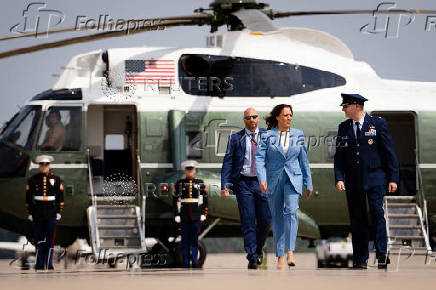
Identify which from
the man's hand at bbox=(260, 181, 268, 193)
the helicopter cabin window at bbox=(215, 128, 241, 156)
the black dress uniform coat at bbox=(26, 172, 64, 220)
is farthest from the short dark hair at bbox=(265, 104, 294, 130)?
the helicopter cabin window at bbox=(215, 128, 241, 156)

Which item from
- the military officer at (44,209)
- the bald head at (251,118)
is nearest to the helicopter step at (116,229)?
the military officer at (44,209)

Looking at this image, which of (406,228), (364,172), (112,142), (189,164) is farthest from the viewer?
(112,142)

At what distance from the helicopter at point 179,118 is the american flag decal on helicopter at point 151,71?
16 mm

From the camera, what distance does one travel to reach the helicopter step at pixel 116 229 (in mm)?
15070

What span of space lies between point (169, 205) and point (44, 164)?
7.57 feet

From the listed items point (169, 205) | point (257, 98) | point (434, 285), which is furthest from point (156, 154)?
point (434, 285)

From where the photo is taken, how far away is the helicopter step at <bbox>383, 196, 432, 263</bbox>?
15336 millimetres

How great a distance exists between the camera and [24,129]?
15.9 meters

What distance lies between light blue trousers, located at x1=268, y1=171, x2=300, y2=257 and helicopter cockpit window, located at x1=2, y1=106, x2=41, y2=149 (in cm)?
570

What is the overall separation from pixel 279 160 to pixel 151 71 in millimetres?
5216

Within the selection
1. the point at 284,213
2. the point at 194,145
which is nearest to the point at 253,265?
the point at 284,213

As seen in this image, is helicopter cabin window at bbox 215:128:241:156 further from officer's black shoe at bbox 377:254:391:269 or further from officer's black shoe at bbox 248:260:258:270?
officer's black shoe at bbox 377:254:391:269

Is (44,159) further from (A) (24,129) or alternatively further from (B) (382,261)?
(B) (382,261)

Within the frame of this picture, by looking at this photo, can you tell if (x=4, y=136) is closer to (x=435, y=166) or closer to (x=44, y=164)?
(x=44, y=164)
